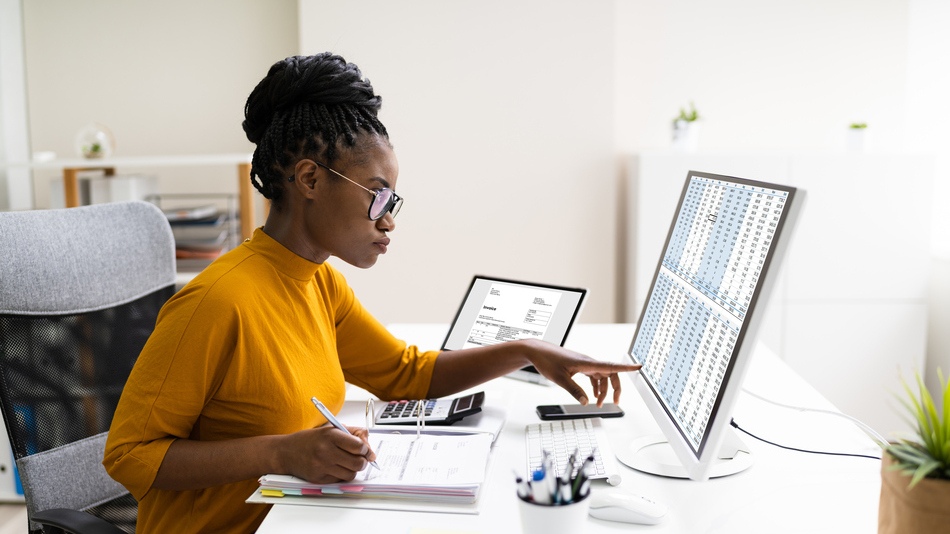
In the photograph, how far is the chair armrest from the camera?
4.01 ft

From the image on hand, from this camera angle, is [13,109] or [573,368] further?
[13,109]

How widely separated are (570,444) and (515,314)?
0.44 meters

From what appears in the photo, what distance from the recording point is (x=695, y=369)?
44.8 inches

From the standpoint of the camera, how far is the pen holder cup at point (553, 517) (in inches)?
34.8

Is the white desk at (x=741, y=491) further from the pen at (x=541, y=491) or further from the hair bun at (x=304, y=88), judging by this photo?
the hair bun at (x=304, y=88)

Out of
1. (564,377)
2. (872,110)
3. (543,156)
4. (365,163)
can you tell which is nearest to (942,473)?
(564,377)

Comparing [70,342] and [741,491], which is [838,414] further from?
[70,342]

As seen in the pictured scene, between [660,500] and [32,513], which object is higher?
[660,500]

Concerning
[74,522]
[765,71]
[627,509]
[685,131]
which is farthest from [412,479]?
[765,71]

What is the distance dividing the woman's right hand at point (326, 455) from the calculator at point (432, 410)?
1.00ft

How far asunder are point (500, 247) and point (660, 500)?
6.80 ft

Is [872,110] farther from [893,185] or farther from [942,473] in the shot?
[942,473]

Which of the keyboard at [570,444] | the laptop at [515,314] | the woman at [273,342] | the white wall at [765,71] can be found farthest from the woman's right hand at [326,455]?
the white wall at [765,71]

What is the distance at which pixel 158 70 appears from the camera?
3137mm
